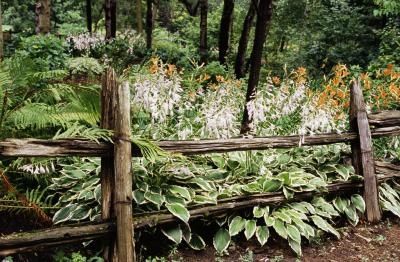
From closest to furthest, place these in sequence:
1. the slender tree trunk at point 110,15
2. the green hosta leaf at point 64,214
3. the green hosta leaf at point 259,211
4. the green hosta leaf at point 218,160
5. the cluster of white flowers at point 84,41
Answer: the green hosta leaf at point 64,214 < the green hosta leaf at point 259,211 < the green hosta leaf at point 218,160 < the slender tree trunk at point 110,15 < the cluster of white flowers at point 84,41

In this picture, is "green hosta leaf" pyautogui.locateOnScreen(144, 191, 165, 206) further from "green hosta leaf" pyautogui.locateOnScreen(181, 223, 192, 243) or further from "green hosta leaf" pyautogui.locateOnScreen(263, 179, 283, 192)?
"green hosta leaf" pyautogui.locateOnScreen(263, 179, 283, 192)

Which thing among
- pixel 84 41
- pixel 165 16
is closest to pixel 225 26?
pixel 84 41

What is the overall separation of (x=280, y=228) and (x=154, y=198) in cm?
124

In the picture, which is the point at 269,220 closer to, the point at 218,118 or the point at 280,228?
the point at 280,228

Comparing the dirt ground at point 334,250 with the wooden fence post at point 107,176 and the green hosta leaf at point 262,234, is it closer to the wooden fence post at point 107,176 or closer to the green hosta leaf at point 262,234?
the green hosta leaf at point 262,234

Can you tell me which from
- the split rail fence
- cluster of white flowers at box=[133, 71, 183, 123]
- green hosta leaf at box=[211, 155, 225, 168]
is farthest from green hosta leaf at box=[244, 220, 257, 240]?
cluster of white flowers at box=[133, 71, 183, 123]

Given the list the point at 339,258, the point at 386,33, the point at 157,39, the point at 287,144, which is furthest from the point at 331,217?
the point at 157,39

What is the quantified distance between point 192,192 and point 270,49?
1954 cm

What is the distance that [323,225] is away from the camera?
4723mm

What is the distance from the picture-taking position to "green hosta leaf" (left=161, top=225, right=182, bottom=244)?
4084 mm

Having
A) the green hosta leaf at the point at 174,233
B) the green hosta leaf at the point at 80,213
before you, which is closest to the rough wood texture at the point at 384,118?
the green hosta leaf at the point at 174,233

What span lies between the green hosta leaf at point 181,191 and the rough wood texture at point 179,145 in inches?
15.2

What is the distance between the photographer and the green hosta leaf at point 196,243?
4.26 m

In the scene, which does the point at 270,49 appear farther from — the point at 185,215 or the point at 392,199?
the point at 185,215
